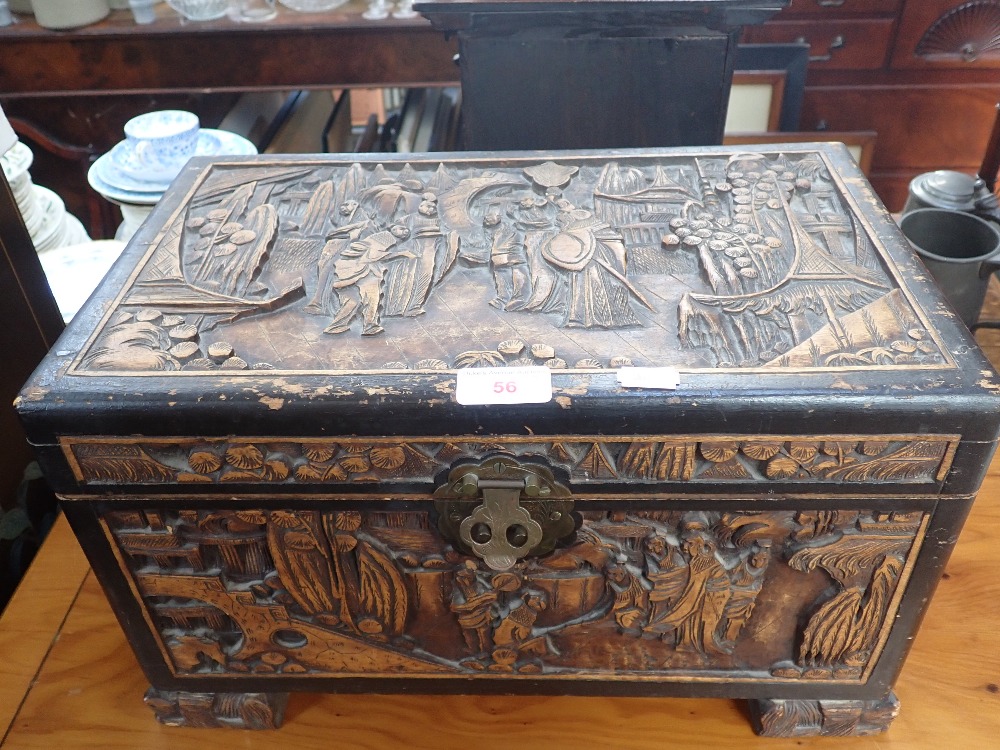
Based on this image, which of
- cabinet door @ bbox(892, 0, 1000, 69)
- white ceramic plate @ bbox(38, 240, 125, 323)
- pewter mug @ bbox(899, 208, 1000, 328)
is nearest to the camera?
pewter mug @ bbox(899, 208, 1000, 328)

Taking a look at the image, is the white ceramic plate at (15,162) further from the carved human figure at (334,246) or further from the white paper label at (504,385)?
the white paper label at (504,385)

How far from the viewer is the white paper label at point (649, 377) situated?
2.79ft

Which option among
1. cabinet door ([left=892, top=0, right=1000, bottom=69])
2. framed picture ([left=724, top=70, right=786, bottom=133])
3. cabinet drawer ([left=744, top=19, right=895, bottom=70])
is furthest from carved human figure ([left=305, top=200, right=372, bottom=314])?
cabinet door ([left=892, top=0, right=1000, bottom=69])

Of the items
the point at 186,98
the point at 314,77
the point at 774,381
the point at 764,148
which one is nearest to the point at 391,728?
the point at 774,381

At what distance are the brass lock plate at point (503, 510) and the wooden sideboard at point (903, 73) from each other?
5.08 ft

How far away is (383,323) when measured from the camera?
97 centimetres

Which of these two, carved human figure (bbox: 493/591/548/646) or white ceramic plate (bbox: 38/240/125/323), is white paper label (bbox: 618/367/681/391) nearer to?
carved human figure (bbox: 493/591/548/646)

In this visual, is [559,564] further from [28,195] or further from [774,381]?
[28,195]

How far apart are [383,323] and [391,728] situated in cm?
54

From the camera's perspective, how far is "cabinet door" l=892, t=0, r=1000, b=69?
1980 millimetres

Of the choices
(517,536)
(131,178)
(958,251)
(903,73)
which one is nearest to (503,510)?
(517,536)

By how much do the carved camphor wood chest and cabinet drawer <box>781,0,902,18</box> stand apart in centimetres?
101

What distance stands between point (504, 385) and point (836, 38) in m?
1.61

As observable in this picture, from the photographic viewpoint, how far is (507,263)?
1063 mm
